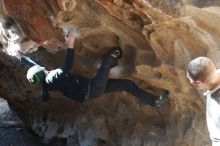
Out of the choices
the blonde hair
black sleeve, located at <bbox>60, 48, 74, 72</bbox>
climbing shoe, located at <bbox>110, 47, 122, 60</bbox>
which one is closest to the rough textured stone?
climbing shoe, located at <bbox>110, 47, 122, 60</bbox>

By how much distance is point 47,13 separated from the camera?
3785 mm

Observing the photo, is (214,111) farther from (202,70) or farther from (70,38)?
(70,38)

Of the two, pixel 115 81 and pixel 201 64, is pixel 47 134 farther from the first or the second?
pixel 201 64

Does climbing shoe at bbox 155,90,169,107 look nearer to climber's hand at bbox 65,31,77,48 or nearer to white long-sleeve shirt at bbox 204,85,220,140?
climber's hand at bbox 65,31,77,48

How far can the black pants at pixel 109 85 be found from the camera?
4.17 m

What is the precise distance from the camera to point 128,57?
4324 millimetres

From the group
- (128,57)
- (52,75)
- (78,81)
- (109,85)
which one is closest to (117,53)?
(128,57)

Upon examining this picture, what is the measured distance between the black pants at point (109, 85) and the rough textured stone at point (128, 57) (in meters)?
0.10

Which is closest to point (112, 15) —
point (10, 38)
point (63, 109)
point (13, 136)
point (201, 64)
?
point (10, 38)

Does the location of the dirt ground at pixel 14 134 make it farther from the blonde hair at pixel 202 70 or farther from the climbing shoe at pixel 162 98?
the blonde hair at pixel 202 70

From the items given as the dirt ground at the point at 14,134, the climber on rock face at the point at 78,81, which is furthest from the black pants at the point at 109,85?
the dirt ground at the point at 14,134

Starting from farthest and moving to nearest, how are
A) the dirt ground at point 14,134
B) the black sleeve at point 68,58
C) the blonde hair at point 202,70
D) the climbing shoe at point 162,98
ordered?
the dirt ground at point 14,134 < the climbing shoe at point 162,98 < the black sleeve at point 68,58 < the blonde hair at point 202,70

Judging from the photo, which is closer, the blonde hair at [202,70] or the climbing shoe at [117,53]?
the blonde hair at [202,70]

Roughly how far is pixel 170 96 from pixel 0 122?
428 cm
